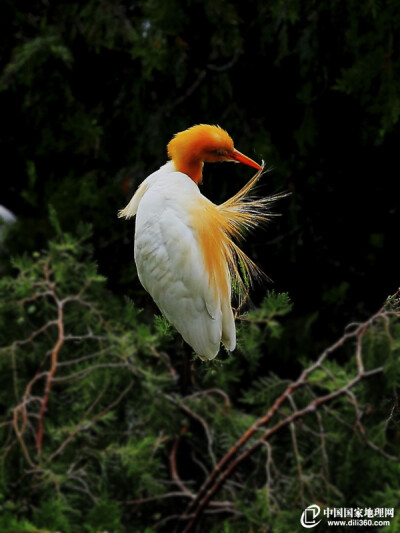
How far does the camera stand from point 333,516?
198 cm

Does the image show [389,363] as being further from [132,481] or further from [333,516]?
[132,481]

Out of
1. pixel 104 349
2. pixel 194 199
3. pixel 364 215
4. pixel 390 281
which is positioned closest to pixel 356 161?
pixel 364 215

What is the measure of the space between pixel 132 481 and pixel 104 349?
0.37 m

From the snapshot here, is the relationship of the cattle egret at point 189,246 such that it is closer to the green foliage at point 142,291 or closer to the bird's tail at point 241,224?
the bird's tail at point 241,224

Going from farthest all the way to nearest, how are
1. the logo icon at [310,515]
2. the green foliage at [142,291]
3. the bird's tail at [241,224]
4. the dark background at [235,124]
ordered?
the dark background at [235,124] → the green foliage at [142,291] → the logo icon at [310,515] → the bird's tail at [241,224]

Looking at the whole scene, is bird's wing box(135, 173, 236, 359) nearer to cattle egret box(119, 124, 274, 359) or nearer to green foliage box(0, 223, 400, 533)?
cattle egret box(119, 124, 274, 359)

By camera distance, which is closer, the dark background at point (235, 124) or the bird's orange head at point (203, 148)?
the bird's orange head at point (203, 148)

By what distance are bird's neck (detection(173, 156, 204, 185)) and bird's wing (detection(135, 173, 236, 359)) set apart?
0.9 inches

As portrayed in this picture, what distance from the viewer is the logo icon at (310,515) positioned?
1.96m

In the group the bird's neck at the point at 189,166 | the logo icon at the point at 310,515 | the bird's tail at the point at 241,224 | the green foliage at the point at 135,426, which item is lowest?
the logo icon at the point at 310,515

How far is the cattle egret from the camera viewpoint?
0.99 meters

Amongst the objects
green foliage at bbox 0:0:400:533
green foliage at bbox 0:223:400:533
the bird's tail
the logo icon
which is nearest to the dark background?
green foliage at bbox 0:0:400:533

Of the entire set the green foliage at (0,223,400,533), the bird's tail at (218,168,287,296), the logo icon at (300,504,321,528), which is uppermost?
the bird's tail at (218,168,287,296)

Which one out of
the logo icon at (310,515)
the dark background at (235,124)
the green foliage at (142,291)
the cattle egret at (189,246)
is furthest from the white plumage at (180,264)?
the dark background at (235,124)
